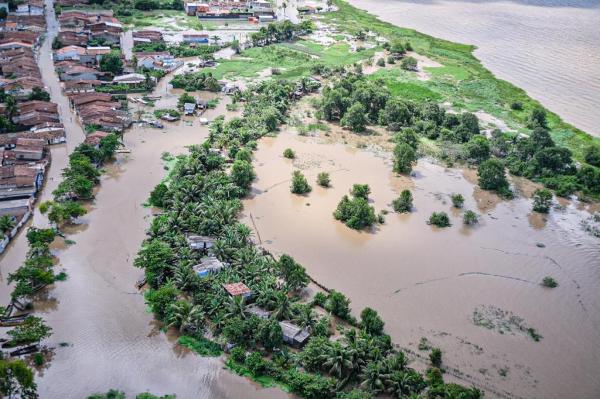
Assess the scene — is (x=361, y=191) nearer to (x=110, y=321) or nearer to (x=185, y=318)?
(x=185, y=318)

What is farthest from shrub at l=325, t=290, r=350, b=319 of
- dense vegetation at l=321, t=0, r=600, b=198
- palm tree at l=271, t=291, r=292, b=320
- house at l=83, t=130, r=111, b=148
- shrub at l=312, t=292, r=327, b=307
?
house at l=83, t=130, r=111, b=148

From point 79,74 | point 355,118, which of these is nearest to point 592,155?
point 355,118

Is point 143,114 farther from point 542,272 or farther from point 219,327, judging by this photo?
point 542,272

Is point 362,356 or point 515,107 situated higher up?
point 515,107

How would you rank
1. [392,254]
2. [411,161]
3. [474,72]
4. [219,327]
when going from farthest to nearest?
[474,72] → [411,161] → [392,254] → [219,327]

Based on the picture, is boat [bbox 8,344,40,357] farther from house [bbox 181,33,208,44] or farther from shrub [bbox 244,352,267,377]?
house [bbox 181,33,208,44]

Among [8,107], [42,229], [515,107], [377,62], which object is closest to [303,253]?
[42,229]

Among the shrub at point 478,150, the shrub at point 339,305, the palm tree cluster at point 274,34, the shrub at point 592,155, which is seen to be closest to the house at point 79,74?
the palm tree cluster at point 274,34
